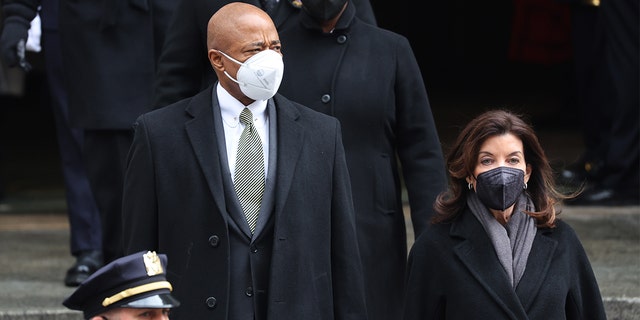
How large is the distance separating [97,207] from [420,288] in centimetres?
249

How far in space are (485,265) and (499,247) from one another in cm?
6

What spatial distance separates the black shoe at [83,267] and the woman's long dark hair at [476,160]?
263cm

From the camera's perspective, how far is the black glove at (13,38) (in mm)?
6625

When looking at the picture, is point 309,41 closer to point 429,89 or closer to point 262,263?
point 262,263

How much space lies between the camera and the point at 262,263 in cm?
482

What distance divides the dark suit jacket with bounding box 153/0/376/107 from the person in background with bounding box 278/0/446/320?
0.48ft

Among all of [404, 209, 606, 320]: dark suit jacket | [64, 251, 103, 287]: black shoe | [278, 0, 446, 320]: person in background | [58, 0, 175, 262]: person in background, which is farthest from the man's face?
[64, 251, 103, 287]: black shoe

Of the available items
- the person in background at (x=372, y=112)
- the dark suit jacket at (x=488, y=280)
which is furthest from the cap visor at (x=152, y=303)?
the person in background at (x=372, y=112)

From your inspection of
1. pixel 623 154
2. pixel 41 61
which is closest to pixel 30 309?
pixel 623 154

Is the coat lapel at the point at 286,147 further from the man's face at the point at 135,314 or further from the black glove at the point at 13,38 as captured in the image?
the black glove at the point at 13,38

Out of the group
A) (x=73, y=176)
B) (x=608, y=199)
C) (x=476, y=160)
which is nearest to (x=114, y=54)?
(x=73, y=176)

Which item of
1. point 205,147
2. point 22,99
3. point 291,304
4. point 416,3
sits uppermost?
point 205,147

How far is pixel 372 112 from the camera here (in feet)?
18.3

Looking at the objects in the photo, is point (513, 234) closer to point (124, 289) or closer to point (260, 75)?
point (260, 75)
